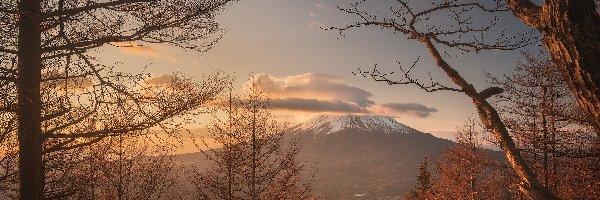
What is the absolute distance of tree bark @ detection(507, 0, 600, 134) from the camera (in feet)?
7.80

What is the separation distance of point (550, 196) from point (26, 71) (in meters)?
6.08

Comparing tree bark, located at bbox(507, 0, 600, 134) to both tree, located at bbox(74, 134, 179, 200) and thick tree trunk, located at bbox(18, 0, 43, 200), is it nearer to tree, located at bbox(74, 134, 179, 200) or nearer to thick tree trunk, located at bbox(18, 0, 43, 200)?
thick tree trunk, located at bbox(18, 0, 43, 200)

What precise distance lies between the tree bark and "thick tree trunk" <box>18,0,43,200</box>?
5712mm

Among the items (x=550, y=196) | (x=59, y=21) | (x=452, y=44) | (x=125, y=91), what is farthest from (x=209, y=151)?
(x=550, y=196)

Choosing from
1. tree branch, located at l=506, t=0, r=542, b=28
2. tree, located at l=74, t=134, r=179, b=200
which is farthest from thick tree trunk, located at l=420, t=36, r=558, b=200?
tree, located at l=74, t=134, r=179, b=200

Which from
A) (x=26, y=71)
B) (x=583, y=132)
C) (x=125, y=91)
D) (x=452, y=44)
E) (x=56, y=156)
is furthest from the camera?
(x=583, y=132)

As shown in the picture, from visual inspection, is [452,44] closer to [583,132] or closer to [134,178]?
[583,132]

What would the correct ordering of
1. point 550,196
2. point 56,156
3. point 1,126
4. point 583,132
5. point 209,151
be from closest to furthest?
point 550,196 → point 1,126 → point 56,156 → point 583,132 → point 209,151

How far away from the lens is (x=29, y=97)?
5188 millimetres

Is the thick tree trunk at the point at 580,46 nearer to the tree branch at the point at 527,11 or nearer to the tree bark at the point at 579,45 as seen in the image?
the tree bark at the point at 579,45

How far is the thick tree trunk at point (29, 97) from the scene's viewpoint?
5.15 m

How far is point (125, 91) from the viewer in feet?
18.8

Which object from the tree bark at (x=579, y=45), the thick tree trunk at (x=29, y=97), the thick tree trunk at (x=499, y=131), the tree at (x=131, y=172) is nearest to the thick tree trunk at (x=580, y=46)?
the tree bark at (x=579, y=45)

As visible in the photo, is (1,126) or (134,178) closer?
(1,126)
